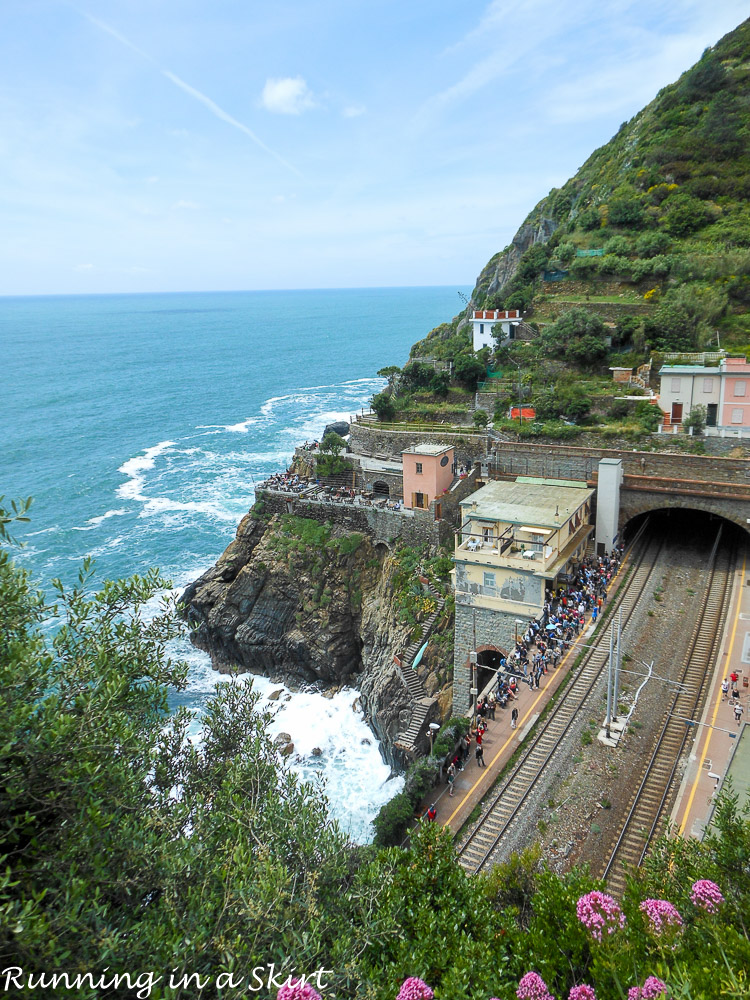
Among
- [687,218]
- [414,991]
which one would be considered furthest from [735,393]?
[414,991]

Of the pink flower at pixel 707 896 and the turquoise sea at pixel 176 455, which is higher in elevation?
the pink flower at pixel 707 896

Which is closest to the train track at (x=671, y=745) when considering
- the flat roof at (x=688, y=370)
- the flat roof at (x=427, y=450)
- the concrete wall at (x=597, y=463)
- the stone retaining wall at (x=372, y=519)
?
the concrete wall at (x=597, y=463)

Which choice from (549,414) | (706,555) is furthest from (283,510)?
A: (706,555)

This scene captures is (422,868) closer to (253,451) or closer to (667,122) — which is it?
(253,451)

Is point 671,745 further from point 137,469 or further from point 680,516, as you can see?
point 137,469

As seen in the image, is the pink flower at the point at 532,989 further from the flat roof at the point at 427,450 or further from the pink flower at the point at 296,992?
the flat roof at the point at 427,450
